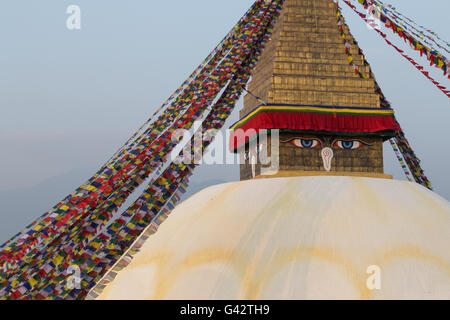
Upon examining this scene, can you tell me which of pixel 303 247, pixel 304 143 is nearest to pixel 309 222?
pixel 303 247

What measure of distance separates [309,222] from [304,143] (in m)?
2.74

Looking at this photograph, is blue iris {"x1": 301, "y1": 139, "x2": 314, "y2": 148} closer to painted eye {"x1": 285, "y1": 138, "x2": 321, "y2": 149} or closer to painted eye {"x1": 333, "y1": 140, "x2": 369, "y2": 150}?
painted eye {"x1": 285, "y1": 138, "x2": 321, "y2": 149}

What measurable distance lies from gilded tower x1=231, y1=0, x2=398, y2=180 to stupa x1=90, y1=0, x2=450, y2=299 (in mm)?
20

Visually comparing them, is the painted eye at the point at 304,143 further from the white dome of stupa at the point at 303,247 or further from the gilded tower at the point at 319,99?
the white dome of stupa at the point at 303,247

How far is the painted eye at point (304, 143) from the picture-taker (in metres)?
8.14

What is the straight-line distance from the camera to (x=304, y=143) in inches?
322

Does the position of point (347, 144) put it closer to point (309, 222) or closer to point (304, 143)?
point (304, 143)

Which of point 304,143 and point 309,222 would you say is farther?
point 304,143

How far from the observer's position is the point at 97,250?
5840 millimetres

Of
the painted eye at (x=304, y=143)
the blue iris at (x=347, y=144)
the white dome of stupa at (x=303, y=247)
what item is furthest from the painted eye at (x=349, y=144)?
the white dome of stupa at (x=303, y=247)

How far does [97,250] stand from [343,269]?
2.86 meters
